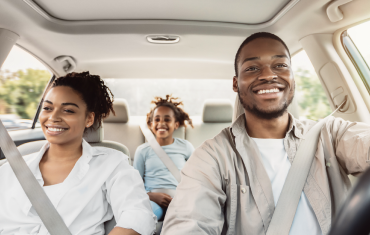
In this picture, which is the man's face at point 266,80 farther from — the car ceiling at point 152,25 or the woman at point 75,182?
the woman at point 75,182

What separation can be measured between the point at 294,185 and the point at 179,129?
A: 80.4 inches

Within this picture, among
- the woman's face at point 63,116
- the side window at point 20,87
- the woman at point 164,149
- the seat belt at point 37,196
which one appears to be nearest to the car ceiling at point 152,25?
the side window at point 20,87

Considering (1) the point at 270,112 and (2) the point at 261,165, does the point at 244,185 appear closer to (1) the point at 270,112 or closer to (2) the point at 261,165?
(2) the point at 261,165

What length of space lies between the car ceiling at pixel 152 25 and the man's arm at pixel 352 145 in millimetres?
718

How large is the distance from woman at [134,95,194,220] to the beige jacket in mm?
1063

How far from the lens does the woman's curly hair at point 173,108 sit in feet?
9.14

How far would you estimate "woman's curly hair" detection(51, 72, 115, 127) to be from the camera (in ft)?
4.95

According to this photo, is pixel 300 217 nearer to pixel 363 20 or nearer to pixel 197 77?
pixel 363 20

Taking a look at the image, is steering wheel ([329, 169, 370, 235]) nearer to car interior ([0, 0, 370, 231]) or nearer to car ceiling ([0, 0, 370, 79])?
car interior ([0, 0, 370, 231])

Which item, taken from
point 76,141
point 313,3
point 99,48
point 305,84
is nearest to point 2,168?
point 76,141

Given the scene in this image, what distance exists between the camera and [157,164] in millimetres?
2420

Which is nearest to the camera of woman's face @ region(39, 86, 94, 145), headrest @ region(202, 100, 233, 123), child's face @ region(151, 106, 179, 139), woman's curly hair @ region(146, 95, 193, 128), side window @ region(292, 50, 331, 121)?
woman's face @ region(39, 86, 94, 145)

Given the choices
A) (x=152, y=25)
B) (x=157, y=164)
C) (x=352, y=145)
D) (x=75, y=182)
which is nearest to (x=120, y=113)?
(x=157, y=164)

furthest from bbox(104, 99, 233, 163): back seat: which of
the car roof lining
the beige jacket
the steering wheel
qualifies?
the steering wheel
